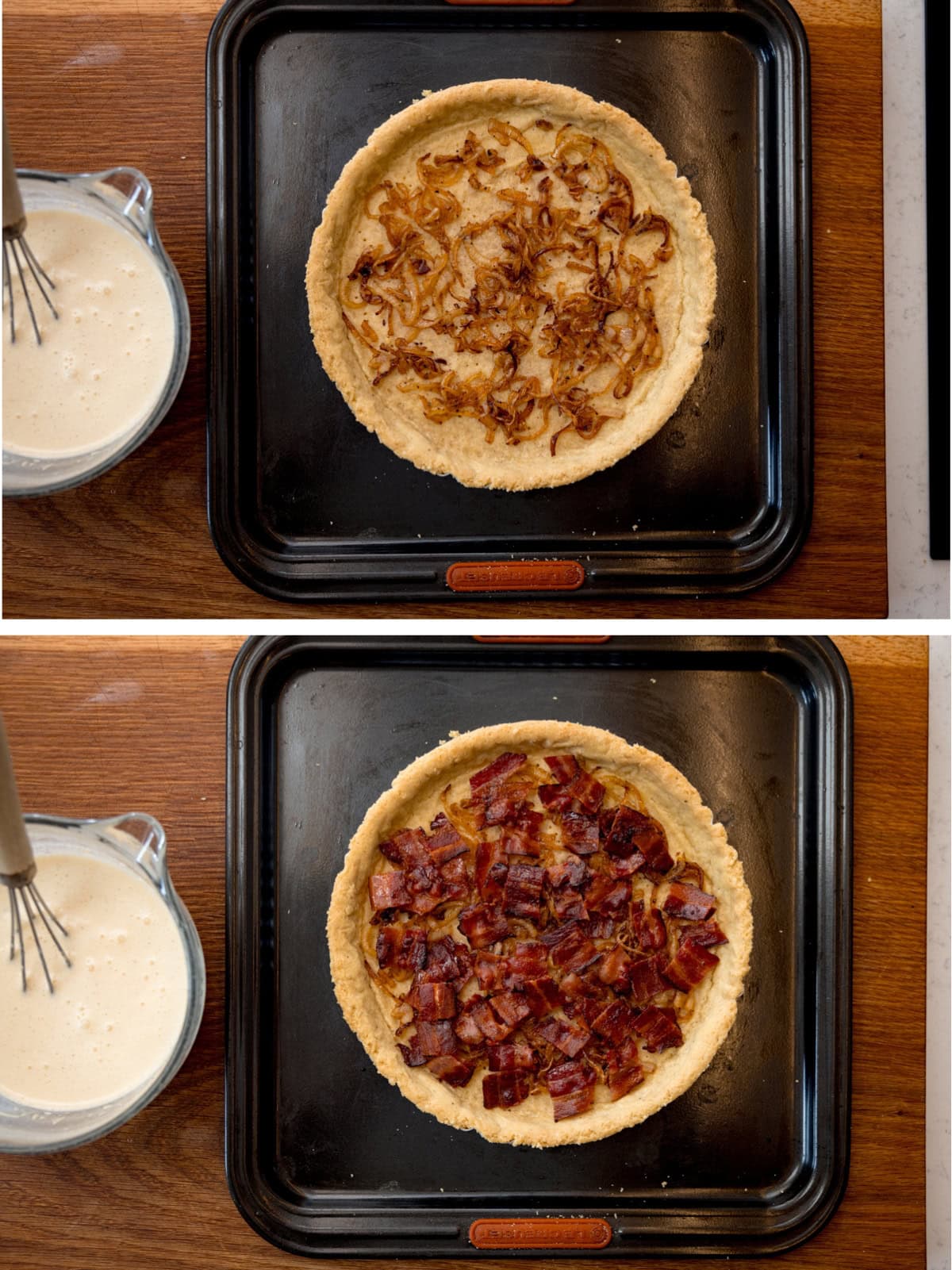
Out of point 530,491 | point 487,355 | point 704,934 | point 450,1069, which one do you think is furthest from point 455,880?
point 487,355

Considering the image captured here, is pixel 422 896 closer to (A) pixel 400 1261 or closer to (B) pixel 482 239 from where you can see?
(A) pixel 400 1261

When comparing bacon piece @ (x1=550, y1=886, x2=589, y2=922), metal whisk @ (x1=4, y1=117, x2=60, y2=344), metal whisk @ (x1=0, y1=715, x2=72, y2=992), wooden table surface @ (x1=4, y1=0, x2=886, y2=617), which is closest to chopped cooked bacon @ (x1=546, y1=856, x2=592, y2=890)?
bacon piece @ (x1=550, y1=886, x2=589, y2=922)

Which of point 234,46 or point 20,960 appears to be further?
point 234,46

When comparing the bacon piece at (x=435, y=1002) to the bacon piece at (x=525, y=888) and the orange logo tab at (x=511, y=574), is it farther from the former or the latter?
the orange logo tab at (x=511, y=574)

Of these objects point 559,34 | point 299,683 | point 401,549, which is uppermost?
point 559,34

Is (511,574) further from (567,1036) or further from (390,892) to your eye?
(567,1036)

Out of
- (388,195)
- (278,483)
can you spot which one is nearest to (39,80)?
(388,195)

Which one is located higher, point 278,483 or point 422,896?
point 278,483
